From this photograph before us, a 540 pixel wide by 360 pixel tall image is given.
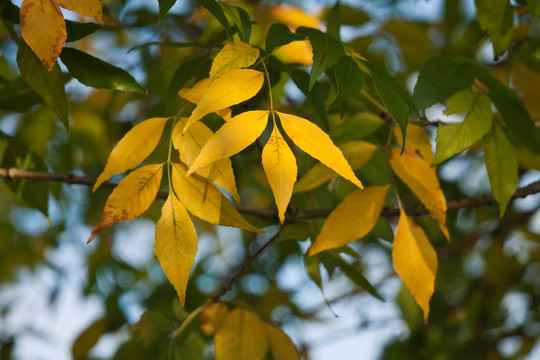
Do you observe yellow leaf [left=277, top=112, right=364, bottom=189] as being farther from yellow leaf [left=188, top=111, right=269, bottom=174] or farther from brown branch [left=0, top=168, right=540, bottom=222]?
brown branch [left=0, top=168, right=540, bottom=222]

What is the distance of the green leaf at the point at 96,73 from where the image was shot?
1.99ft

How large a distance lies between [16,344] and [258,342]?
0.82 m

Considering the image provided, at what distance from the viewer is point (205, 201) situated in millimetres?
535

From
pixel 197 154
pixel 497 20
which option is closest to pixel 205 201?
pixel 197 154

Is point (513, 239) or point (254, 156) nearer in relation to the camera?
point (254, 156)

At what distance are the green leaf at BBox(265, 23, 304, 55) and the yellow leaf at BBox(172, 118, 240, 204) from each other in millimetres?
95

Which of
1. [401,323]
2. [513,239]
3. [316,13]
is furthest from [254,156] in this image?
[513,239]

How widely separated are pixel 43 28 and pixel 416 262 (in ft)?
1.35

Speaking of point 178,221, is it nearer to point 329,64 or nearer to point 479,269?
point 329,64

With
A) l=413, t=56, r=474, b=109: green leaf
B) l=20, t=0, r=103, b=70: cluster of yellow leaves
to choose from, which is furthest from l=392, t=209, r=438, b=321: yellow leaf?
l=20, t=0, r=103, b=70: cluster of yellow leaves

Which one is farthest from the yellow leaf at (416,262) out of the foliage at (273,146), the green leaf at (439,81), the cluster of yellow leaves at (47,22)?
the cluster of yellow leaves at (47,22)

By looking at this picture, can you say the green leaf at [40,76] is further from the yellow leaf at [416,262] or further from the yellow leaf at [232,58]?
the yellow leaf at [416,262]

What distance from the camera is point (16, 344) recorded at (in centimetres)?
132

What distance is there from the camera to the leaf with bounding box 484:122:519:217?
0.62m
